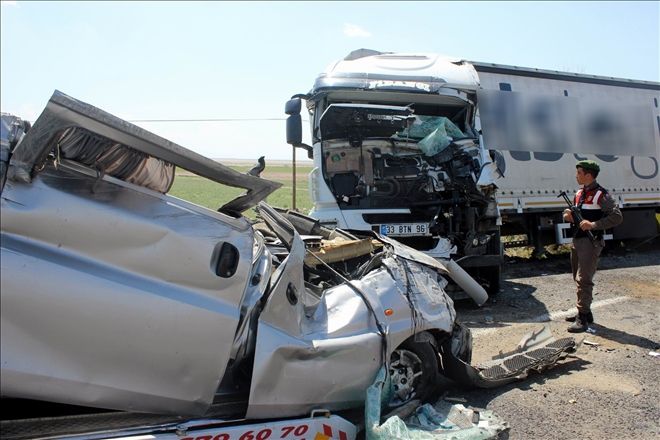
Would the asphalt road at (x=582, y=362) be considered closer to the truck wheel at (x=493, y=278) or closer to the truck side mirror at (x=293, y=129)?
the truck wheel at (x=493, y=278)

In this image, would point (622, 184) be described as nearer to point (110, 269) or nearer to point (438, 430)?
point (438, 430)

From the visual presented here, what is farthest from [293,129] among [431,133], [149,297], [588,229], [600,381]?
[149,297]

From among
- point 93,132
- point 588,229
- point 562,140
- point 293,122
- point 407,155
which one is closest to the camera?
point 93,132

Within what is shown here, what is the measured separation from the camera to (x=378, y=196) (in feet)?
25.4

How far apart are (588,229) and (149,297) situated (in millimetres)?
4944

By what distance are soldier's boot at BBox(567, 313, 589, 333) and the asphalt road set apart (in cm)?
10

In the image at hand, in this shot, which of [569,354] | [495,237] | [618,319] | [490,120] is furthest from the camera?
[490,120]

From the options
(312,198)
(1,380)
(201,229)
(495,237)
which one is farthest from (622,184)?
(1,380)

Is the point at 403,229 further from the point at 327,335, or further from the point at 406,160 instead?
the point at 327,335

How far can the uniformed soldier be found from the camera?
5910mm

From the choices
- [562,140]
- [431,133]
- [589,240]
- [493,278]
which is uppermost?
[562,140]

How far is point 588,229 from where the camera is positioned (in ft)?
19.4

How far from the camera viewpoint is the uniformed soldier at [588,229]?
19.4 feet

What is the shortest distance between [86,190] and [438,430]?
7.67ft
